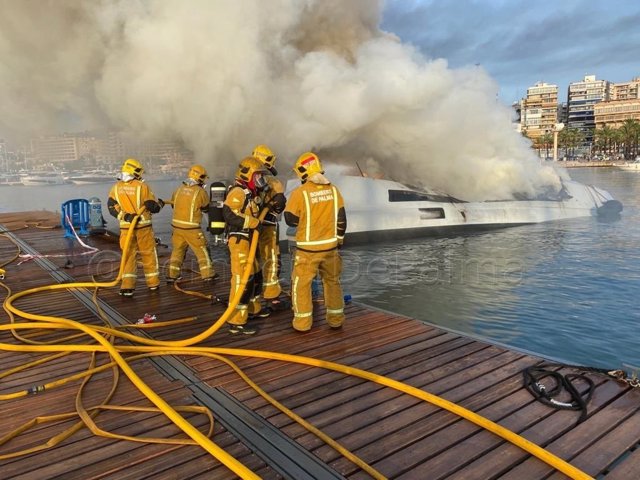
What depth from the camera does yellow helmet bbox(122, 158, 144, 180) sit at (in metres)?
6.44

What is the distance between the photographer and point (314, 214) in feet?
15.6

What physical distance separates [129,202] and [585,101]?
167037mm

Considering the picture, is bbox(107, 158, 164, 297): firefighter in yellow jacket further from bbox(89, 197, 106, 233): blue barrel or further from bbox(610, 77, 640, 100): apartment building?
bbox(610, 77, 640, 100): apartment building

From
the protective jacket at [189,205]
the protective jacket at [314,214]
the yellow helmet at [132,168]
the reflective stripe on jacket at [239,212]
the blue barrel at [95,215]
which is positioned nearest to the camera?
the protective jacket at [314,214]

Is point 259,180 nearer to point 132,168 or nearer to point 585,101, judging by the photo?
point 132,168

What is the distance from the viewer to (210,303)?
623 centimetres

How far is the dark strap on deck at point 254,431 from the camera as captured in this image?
2733mm

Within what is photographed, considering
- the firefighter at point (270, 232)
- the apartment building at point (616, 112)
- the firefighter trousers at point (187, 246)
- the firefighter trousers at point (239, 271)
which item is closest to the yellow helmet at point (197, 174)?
the firefighter trousers at point (187, 246)

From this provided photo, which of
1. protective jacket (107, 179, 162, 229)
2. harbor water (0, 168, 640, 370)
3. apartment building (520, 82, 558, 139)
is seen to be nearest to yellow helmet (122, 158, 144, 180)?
protective jacket (107, 179, 162, 229)

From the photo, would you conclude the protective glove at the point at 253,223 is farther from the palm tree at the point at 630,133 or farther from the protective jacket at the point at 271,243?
the palm tree at the point at 630,133

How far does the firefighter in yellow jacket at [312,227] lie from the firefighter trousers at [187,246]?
2.47m

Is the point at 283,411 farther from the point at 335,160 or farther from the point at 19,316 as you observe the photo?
the point at 335,160

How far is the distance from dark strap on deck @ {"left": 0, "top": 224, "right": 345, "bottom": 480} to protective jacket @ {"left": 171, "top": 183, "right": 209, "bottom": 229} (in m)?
2.79

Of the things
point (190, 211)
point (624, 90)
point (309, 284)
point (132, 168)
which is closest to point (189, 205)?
point (190, 211)
